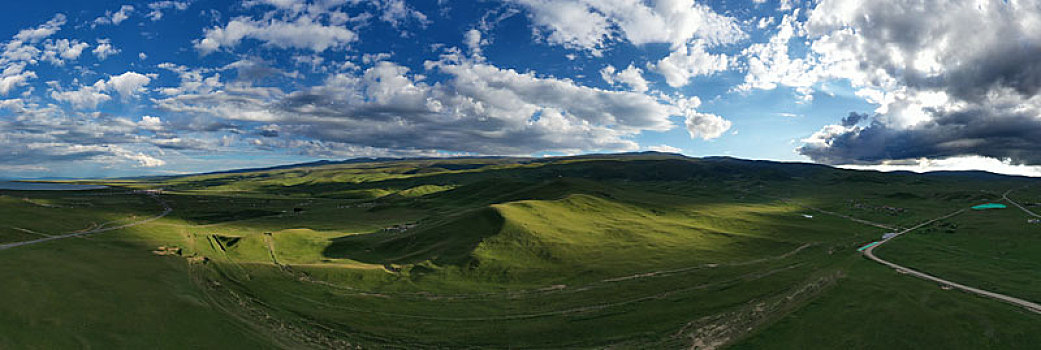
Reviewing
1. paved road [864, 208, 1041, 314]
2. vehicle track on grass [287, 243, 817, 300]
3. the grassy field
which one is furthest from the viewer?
vehicle track on grass [287, 243, 817, 300]

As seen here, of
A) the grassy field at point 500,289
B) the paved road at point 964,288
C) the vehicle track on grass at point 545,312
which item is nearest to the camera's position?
the grassy field at point 500,289

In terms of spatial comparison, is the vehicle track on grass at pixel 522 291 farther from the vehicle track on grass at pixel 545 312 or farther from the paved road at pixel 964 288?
the paved road at pixel 964 288

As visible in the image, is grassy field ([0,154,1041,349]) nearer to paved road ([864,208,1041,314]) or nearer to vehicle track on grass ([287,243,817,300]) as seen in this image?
vehicle track on grass ([287,243,817,300])

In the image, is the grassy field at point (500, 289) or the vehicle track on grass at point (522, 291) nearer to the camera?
the grassy field at point (500, 289)

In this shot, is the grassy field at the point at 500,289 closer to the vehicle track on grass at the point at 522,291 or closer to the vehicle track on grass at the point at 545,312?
the vehicle track on grass at the point at 545,312

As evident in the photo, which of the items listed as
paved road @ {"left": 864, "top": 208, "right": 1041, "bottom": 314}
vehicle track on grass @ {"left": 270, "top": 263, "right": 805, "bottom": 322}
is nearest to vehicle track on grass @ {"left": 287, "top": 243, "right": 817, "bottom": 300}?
vehicle track on grass @ {"left": 270, "top": 263, "right": 805, "bottom": 322}

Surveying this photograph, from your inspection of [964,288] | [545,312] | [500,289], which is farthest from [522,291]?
[964,288]

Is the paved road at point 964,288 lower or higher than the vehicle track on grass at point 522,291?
higher

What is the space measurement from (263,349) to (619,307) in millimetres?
47000

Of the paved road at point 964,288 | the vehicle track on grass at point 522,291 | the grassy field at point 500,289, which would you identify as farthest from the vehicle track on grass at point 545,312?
the paved road at point 964,288

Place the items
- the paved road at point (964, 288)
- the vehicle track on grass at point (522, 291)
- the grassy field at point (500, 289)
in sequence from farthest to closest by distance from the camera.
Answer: the vehicle track on grass at point (522, 291)
the paved road at point (964, 288)
the grassy field at point (500, 289)

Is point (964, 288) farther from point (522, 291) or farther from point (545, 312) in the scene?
point (522, 291)

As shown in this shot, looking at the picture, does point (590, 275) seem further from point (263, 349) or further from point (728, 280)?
point (263, 349)

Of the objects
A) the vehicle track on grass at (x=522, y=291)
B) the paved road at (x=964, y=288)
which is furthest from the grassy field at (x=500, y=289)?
the paved road at (x=964, y=288)
